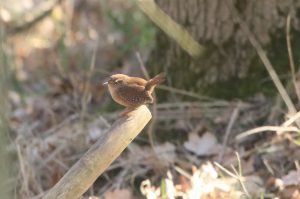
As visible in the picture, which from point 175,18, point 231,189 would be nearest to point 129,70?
point 175,18

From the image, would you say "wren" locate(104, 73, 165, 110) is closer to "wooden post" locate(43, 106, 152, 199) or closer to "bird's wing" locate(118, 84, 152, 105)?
"bird's wing" locate(118, 84, 152, 105)

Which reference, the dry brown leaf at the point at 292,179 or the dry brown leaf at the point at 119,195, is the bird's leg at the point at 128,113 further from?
the dry brown leaf at the point at 292,179

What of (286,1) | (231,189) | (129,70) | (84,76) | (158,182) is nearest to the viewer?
(231,189)

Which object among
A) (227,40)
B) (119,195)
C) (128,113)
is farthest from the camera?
(227,40)

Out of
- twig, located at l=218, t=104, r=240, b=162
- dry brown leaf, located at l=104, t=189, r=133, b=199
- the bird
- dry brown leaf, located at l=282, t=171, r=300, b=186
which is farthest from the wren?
twig, located at l=218, t=104, r=240, b=162

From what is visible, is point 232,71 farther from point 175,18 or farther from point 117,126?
point 117,126

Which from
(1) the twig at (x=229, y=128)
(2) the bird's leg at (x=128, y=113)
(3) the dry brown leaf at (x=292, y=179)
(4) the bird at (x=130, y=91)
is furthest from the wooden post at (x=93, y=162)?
(1) the twig at (x=229, y=128)

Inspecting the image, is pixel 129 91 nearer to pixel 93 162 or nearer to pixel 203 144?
pixel 93 162

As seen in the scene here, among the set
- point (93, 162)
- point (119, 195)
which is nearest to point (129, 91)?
point (93, 162)
